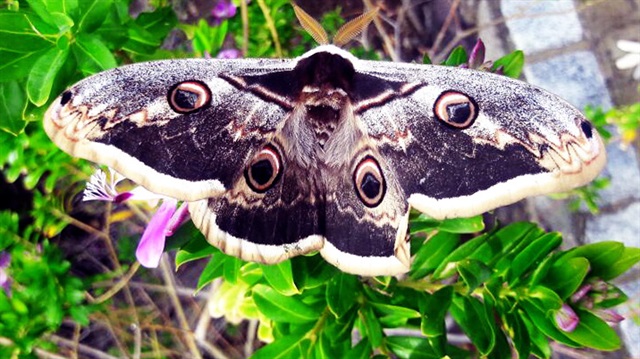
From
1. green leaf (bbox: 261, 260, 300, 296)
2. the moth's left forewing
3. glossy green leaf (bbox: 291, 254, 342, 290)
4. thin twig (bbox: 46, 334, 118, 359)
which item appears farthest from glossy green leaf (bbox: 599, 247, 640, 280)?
thin twig (bbox: 46, 334, 118, 359)

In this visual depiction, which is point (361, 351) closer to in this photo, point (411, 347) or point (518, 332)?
point (411, 347)

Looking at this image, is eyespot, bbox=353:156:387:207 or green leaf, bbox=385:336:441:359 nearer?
eyespot, bbox=353:156:387:207

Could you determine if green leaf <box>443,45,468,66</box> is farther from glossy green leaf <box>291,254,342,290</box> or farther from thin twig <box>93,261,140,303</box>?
thin twig <box>93,261,140,303</box>

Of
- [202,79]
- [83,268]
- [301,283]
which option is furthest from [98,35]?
[83,268]

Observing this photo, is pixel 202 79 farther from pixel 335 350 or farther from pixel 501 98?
pixel 335 350

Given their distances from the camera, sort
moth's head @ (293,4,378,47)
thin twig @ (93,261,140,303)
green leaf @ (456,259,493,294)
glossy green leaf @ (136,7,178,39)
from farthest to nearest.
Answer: thin twig @ (93,261,140,303)
glossy green leaf @ (136,7,178,39)
green leaf @ (456,259,493,294)
moth's head @ (293,4,378,47)

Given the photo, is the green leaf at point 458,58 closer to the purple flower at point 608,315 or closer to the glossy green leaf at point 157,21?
the purple flower at point 608,315

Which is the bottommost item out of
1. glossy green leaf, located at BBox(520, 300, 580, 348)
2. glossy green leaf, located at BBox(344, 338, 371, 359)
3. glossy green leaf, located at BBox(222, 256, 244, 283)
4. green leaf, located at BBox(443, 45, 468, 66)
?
glossy green leaf, located at BBox(344, 338, 371, 359)
